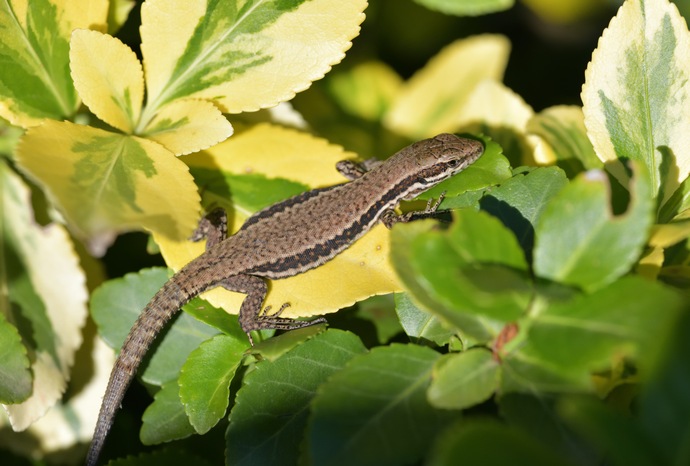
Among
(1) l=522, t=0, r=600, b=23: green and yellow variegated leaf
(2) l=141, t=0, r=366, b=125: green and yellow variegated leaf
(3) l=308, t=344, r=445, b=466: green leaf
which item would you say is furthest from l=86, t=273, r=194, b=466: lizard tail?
(1) l=522, t=0, r=600, b=23: green and yellow variegated leaf

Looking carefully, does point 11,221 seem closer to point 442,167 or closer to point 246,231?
point 246,231

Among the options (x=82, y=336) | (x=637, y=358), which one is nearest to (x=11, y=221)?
(x=82, y=336)

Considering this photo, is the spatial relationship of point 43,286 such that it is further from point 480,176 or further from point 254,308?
point 480,176

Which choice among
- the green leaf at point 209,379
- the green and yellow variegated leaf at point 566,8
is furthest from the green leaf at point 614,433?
the green and yellow variegated leaf at point 566,8

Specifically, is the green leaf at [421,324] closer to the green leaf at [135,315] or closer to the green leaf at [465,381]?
the green leaf at [465,381]

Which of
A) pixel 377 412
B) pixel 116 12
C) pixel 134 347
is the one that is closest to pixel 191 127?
pixel 116 12

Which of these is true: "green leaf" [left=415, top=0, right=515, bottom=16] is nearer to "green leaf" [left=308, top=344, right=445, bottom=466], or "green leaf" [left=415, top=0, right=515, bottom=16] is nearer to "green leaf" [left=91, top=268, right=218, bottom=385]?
"green leaf" [left=91, top=268, right=218, bottom=385]
